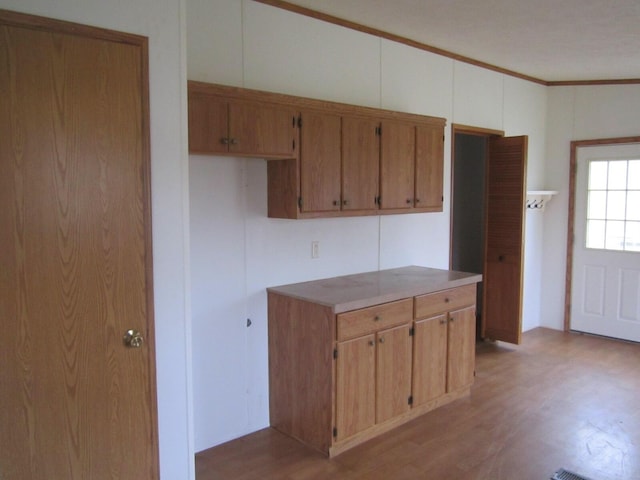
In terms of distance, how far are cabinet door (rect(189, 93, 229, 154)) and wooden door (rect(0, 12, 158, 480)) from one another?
59 centimetres

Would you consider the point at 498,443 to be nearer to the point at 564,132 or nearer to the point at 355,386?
the point at 355,386

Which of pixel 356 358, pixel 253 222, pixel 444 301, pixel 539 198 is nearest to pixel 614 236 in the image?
pixel 539 198

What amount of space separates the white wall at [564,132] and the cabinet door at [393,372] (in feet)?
10.4

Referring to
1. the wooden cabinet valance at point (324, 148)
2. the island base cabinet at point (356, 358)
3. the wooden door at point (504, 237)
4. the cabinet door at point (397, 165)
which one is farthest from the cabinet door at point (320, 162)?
the wooden door at point (504, 237)

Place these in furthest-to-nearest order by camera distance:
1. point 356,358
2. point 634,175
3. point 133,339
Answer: point 634,175, point 356,358, point 133,339

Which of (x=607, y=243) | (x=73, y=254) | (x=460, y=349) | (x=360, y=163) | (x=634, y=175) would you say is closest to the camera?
(x=73, y=254)

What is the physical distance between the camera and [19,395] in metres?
1.90

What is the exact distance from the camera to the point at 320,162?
10.7 feet

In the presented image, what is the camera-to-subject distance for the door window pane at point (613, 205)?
528cm

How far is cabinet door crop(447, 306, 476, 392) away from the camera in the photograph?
379cm

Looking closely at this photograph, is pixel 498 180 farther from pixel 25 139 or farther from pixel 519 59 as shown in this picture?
pixel 25 139

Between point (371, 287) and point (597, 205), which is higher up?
point (597, 205)

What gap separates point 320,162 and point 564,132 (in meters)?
3.68

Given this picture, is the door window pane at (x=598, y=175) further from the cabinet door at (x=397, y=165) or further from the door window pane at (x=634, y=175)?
the cabinet door at (x=397, y=165)
